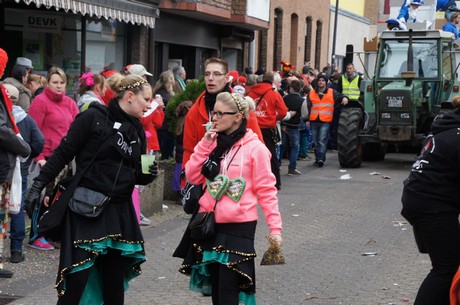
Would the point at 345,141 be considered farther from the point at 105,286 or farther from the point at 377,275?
the point at 105,286

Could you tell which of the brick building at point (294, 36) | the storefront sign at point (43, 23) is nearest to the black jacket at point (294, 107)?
the storefront sign at point (43, 23)

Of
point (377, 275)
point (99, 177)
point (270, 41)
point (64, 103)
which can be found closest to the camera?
point (99, 177)

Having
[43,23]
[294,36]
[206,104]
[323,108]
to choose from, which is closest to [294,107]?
[323,108]

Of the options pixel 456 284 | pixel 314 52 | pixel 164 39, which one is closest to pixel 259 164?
pixel 456 284

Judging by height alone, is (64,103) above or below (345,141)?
above

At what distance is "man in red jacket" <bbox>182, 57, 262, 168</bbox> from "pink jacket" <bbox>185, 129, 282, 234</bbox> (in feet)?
3.46

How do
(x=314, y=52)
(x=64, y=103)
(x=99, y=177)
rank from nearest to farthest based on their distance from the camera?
1. (x=99, y=177)
2. (x=64, y=103)
3. (x=314, y=52)

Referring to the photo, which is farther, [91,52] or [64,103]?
[91,52]

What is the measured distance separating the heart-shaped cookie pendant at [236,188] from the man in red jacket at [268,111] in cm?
733

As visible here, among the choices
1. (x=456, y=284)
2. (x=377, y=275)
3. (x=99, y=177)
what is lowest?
(x=377, y=275)

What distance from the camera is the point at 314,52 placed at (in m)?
35.7

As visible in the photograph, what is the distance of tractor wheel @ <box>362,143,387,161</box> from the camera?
18641mm

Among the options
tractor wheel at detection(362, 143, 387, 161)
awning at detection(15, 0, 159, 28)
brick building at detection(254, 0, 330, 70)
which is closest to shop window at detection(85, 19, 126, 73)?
awning at detection(15, 0, 159, 28)

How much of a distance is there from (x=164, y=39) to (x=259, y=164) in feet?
50.2
